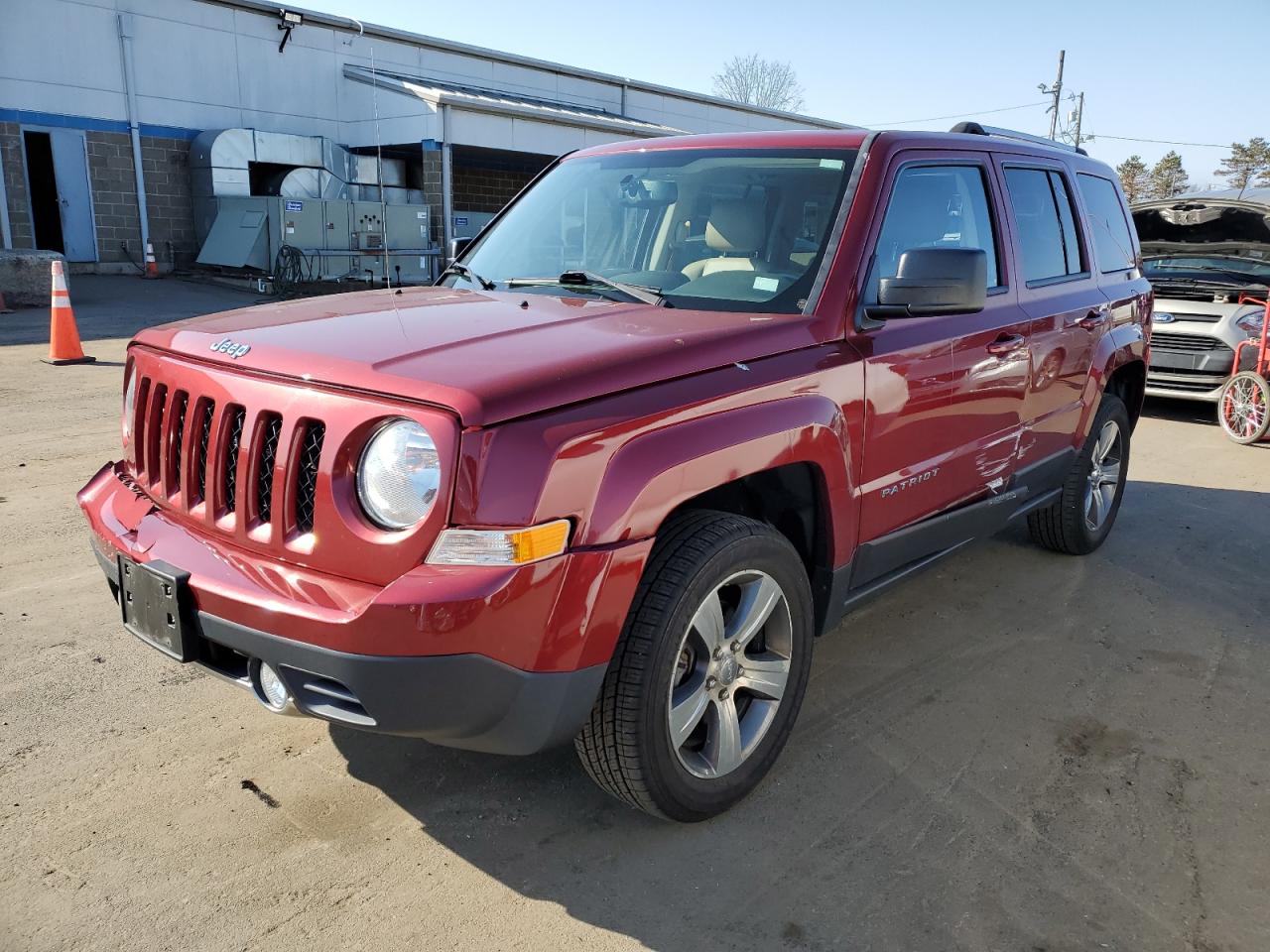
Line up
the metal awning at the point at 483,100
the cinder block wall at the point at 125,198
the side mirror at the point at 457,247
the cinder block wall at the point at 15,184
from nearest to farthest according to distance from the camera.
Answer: the side mirror at the point at 457,247
the cinder block wall at the point at 15,184
the cinder block wall at the point at 125,198
the metal awning at the point at 483,100

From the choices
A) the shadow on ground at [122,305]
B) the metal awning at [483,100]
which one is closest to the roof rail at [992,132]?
the shadow on ground at [122,305]

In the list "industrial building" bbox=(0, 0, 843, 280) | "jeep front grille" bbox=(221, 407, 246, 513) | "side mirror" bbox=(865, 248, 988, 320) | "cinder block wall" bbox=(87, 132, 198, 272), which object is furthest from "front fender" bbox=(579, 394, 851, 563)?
"cinder block wall" bbox=(87, 132, 198, 272)

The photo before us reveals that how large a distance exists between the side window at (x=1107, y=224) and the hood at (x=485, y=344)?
2.78m

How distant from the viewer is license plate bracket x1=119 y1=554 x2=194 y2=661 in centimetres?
240

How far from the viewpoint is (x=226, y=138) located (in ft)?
67.3

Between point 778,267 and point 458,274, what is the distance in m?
1.36

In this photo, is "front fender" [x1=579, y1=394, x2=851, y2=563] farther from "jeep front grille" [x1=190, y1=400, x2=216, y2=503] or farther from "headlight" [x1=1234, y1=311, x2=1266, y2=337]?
"headlight" [x1=1234, y1=311, x2=1266, y2=337]

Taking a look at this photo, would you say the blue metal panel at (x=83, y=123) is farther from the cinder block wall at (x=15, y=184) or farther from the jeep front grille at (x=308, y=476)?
the jeep front grille at (x=308, y=476)

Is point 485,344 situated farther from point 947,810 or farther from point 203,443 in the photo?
point 947,810

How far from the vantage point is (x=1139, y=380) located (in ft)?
17.8

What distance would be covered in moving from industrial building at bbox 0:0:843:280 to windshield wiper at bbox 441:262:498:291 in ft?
49.4

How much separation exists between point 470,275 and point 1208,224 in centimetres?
1001

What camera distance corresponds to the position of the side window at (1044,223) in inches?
162

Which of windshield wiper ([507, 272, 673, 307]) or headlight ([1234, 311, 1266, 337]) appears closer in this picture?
windshield wiper ([507, 272, 673, 307])
